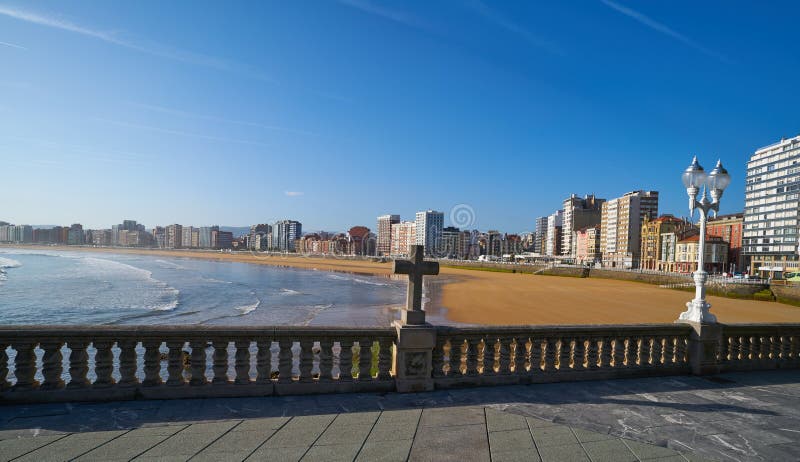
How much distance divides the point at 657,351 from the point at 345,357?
5820mm

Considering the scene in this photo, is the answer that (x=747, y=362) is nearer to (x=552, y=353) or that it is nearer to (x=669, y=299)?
(x=552, y=353)

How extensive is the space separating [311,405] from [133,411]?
84.5 inches

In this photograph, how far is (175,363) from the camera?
611 cm

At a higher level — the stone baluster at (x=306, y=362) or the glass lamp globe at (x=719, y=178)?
the glass lamp globe at (x=719, y=178)

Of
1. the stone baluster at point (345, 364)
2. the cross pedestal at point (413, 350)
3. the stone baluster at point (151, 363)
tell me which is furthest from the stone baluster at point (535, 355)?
the stone baluster at point (151, 363)

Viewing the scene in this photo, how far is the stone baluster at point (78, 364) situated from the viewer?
5789 mm

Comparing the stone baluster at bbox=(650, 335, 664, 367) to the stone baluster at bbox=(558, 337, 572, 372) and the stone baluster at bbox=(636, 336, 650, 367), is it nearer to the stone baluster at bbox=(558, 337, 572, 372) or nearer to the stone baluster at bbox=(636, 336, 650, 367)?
the stone baluster at bbox=(636, 336, 650, 367)

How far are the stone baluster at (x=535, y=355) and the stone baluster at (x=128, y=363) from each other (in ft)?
19.0

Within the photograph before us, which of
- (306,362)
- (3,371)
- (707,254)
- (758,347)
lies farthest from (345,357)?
(707,254)

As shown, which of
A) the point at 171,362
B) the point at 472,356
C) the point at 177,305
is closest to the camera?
the point at 171,362

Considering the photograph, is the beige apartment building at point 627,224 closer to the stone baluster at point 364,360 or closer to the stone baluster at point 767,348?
the stone baluster at point 767,348

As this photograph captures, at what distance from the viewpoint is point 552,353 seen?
7523 millimetres

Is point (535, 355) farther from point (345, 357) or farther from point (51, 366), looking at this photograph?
point (51, 366)

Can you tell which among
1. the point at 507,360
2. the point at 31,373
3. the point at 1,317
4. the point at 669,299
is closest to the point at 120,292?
the point at 1,317
